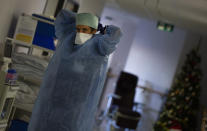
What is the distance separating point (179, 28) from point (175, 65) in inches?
34.0

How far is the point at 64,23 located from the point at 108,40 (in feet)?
1.48

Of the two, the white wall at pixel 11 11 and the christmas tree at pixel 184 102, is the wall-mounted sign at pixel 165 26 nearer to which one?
the christmas tree at pixel 184 102

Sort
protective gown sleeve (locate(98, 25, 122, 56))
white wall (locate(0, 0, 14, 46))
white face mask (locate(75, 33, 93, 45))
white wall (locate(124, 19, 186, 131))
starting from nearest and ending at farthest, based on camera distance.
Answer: protective gown sleeve (locate(98, 25, 122, 56))
white face mask (locate(75, 33, 93, 45))
white wall (locate(0, 0, 14, 46))
white wall (locate(124, 19, 186, 131))

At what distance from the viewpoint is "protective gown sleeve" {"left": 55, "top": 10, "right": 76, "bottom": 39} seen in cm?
256

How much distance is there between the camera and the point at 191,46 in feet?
24.3

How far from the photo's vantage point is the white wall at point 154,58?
757 cm

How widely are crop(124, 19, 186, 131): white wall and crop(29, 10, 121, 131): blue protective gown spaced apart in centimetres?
524

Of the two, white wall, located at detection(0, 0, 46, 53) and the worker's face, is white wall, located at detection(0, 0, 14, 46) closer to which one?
white wall, located at detection(0, 0, 46, 53)

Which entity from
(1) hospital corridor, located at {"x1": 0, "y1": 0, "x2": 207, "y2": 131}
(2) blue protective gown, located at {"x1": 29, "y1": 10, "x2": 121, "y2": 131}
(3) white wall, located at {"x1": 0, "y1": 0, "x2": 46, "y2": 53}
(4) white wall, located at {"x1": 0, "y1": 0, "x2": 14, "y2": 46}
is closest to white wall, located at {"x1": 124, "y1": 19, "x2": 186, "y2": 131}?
(1) hospital corridor, located at {"x1": 0, "y1": 0, "x2": 207, "y2": 131}

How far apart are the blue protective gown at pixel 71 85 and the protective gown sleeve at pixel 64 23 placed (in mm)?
185

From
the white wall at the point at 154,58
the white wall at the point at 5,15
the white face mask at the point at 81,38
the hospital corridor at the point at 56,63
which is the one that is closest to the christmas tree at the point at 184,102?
the hospital corridor at the point at 56,63

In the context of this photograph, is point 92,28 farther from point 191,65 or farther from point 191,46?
point 191,46

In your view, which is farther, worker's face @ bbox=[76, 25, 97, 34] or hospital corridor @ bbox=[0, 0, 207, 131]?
worker's face @ bbox=[76, 25, 97, 34]

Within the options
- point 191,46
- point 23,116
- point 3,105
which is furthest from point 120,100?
point 3,105
